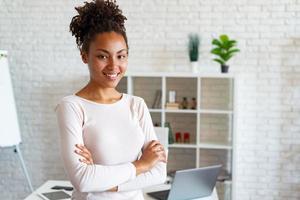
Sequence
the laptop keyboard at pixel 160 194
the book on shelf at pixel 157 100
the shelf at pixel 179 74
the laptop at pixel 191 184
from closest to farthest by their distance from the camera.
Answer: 1. the laptop at pixel 191 184
2. the laptop keyboard at pixel 160 194
3. the shelf at pixel 179 74
4. the book on shelf at pixel 157 100

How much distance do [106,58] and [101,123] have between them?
0.77ft

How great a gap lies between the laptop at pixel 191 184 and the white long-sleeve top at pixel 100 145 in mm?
919

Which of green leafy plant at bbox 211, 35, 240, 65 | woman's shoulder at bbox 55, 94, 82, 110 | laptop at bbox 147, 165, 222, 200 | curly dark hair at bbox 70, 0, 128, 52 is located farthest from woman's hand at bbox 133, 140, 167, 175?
green leafy plant at bbox 211, 35, 240, 65

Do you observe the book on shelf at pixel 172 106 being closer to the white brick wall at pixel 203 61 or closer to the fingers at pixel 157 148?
the white brick wall at pixel 203 61

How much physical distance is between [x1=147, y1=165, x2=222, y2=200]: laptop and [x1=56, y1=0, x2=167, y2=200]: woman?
2.92 feet

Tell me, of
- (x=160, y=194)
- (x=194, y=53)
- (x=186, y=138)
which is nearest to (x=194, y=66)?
(x=194, y=53)

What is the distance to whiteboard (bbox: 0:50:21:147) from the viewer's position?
411 cm

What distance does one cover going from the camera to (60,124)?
4.78 feet

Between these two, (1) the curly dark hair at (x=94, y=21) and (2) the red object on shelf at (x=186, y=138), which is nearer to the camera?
(1) the curly dark hair at (x=94, y=21)

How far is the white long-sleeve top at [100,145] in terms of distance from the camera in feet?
4.64

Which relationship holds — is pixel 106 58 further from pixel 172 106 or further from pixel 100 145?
pixel 172 106

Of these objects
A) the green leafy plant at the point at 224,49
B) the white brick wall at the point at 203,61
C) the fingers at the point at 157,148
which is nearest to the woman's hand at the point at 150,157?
the fingers at the point at 157,148

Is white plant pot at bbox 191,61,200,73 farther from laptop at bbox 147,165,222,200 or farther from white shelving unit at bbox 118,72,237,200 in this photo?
laptop at bbox 147,165,222,200

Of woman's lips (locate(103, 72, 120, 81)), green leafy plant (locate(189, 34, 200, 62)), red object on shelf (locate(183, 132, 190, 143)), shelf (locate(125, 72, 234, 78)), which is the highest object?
green leafy plant (locate(189, 34, 200, 62))
